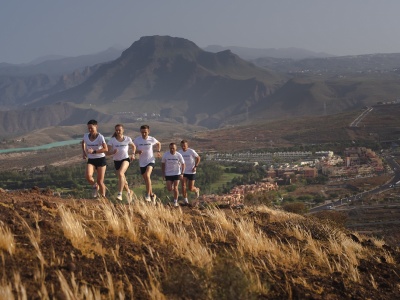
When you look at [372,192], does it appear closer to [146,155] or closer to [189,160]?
[189,160]

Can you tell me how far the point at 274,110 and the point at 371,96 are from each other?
130ft

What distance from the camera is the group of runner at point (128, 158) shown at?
8.86 metres

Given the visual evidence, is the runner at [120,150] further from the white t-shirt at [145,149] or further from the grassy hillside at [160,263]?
the grassy hillside at [160,263]

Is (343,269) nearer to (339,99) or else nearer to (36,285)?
(36,285)

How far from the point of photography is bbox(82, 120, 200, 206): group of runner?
29.1 feet

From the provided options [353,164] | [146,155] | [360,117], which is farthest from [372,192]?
[360,117]

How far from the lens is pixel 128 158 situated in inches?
364

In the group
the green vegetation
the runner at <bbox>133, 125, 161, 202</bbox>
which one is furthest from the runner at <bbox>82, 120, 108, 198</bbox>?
the green vegetation

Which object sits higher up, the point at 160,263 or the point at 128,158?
the point at 128,158

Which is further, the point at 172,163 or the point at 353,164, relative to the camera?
the point at 353,164

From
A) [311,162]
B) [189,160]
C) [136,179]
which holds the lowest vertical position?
[311,162]

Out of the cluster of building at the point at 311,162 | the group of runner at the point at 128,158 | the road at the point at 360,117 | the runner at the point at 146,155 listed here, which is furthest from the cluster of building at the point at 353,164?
the runner at the point at 146,155

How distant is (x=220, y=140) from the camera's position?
96.4 meters

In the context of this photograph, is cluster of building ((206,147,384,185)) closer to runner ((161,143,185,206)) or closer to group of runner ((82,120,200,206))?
group of runner ((82,120,200,206))
